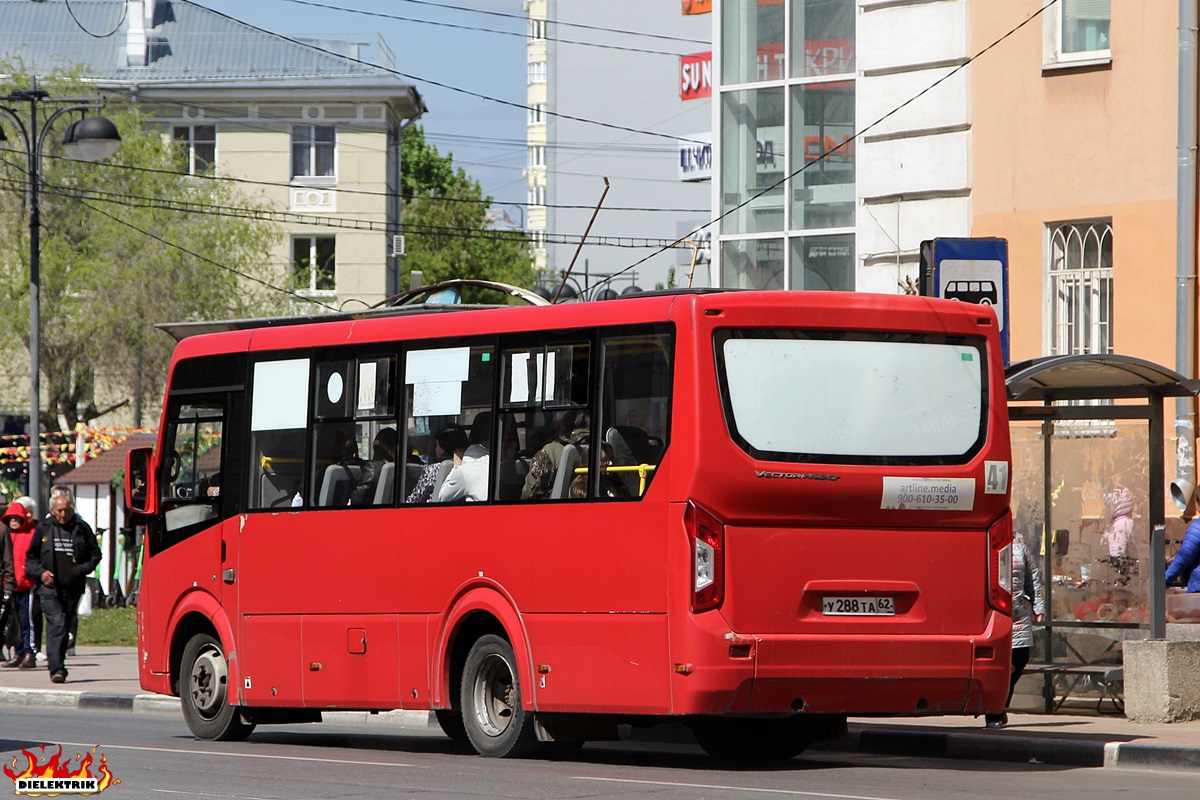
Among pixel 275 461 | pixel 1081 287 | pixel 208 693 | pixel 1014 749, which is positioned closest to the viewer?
pixel 1014 749

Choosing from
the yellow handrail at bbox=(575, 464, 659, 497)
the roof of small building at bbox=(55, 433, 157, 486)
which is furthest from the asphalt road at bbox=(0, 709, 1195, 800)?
the roof of small building at bbox=(55, 433, 157, 486)

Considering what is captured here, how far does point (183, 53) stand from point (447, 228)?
16.8m

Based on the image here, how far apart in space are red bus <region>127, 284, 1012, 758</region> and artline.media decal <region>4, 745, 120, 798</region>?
235 centimetres

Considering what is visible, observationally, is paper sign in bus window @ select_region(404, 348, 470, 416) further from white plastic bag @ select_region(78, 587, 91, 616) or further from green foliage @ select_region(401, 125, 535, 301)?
green foliage @ select_region(401, 125, 535, 301)

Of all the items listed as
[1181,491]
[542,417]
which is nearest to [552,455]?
[542,417]

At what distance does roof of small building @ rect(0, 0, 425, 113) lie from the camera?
205ft

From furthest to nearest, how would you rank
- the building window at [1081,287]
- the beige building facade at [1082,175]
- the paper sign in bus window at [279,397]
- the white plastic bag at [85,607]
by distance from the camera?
the white plastic bag at [85,607] → the building window at [1081,287] → the beige building facade at [1082,175] → the paper sign in bus window at [279,397]

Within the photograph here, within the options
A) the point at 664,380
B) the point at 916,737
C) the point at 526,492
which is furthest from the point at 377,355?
the point at 916,737

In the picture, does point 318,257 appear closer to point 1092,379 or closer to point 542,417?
point 1092,379

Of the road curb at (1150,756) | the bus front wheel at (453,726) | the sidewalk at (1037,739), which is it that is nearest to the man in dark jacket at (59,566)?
the sidewalk at (1037,739)

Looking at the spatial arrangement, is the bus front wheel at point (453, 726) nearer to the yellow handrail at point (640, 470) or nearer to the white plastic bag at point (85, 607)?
the yellow handrail at point (640, 470)

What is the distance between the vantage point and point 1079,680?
15.2 m

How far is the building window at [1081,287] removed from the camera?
21375mm

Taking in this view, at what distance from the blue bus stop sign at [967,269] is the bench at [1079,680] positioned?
93.5 inches
